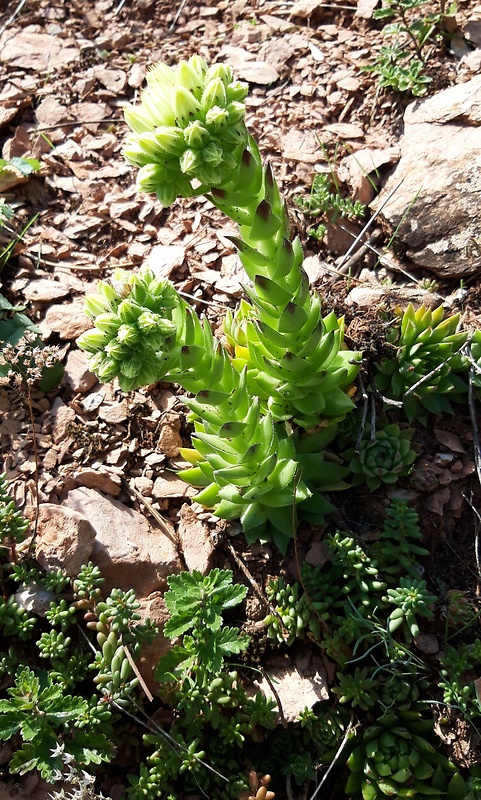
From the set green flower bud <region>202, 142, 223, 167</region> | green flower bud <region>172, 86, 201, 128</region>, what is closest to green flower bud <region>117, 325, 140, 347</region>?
green flower bud <region>202, 142, 223, 167</region>

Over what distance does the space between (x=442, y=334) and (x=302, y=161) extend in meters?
1.77

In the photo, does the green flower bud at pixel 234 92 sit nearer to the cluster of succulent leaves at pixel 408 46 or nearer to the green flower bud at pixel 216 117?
the green flower bud at pixel 216 117

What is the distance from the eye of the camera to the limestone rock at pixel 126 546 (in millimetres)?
3365

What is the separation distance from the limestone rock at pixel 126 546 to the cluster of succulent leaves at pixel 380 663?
61cm

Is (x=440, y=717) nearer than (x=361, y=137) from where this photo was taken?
Yes

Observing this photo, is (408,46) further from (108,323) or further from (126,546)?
(126,546)

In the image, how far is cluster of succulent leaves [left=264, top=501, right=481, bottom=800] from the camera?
116 inches

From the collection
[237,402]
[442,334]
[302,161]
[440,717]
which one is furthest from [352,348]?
[440,717]

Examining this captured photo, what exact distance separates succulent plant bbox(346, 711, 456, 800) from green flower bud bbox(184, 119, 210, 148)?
2.59 metres

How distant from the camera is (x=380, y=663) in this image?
3.14 metres

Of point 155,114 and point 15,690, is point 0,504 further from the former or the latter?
point 155,114

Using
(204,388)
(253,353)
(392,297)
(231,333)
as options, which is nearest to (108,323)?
(204,388)

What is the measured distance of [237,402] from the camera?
2863 millimetres

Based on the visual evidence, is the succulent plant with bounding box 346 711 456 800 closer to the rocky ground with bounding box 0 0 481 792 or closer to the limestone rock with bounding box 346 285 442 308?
the rocky ground with bounding box 0 0 481 792
